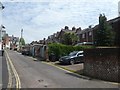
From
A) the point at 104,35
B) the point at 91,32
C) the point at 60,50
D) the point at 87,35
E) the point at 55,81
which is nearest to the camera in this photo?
the point at 55,81

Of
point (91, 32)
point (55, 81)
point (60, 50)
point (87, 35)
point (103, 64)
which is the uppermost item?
point (91, 32)

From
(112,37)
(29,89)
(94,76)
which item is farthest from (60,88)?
(112,37)

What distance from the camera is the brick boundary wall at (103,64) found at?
1697cm

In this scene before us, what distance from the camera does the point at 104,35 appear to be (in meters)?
39.7

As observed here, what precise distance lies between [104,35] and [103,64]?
2180 cm

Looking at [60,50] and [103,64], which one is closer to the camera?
[103,64]

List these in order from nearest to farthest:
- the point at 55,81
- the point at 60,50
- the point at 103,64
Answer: the point at 55,81 < the point at 103,64 < the point at 60,50

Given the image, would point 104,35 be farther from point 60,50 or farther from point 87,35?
point 87,35

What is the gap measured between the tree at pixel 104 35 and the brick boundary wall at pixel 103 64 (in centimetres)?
1873

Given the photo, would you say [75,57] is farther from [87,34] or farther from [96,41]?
[87,34]

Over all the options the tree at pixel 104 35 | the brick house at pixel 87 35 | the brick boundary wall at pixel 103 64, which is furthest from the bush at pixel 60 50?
the brick house at pixel 87 35

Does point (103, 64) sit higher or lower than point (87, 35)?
lower

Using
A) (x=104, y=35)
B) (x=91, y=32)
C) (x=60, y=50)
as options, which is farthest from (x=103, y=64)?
(x=91, y=32)

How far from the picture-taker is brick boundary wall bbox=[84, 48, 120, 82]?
55.7ft
